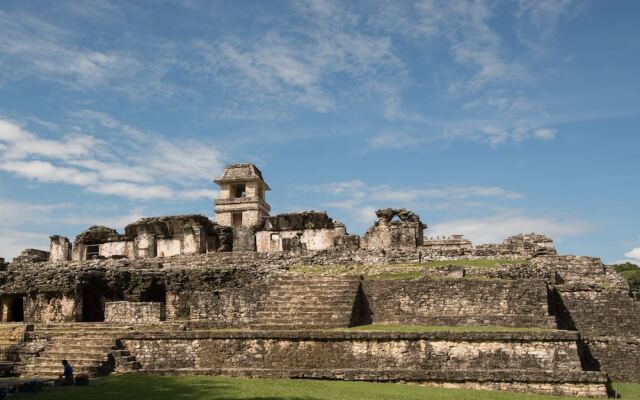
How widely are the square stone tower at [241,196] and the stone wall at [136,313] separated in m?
22.7

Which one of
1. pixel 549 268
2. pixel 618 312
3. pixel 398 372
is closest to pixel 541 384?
pixel 398 372

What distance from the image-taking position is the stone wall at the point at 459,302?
Answer: 16.8m

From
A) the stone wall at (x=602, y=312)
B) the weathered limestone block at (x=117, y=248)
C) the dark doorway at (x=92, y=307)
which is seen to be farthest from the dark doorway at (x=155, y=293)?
the stone wall at (x=602, y=312)

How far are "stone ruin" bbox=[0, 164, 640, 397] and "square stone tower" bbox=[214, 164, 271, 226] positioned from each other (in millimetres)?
17030

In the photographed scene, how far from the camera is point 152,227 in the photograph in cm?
3241

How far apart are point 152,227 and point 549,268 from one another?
1934cm

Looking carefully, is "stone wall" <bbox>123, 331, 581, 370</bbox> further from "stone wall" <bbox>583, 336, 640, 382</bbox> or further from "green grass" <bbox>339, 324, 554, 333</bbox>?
"stone wall" <bbox>583, 336, 640, 382</bbox>

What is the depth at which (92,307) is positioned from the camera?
23.3m


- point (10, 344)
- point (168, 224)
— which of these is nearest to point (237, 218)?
point (168, 224)

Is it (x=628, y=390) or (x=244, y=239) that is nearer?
(x=628, y=390)

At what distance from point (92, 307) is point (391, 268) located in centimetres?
1051

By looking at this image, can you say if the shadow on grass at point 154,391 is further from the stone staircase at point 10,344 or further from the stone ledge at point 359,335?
the stone staircase at point 10,344

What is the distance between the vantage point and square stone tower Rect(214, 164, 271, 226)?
43.0 meters

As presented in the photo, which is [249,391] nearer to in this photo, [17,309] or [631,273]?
[17,309]
